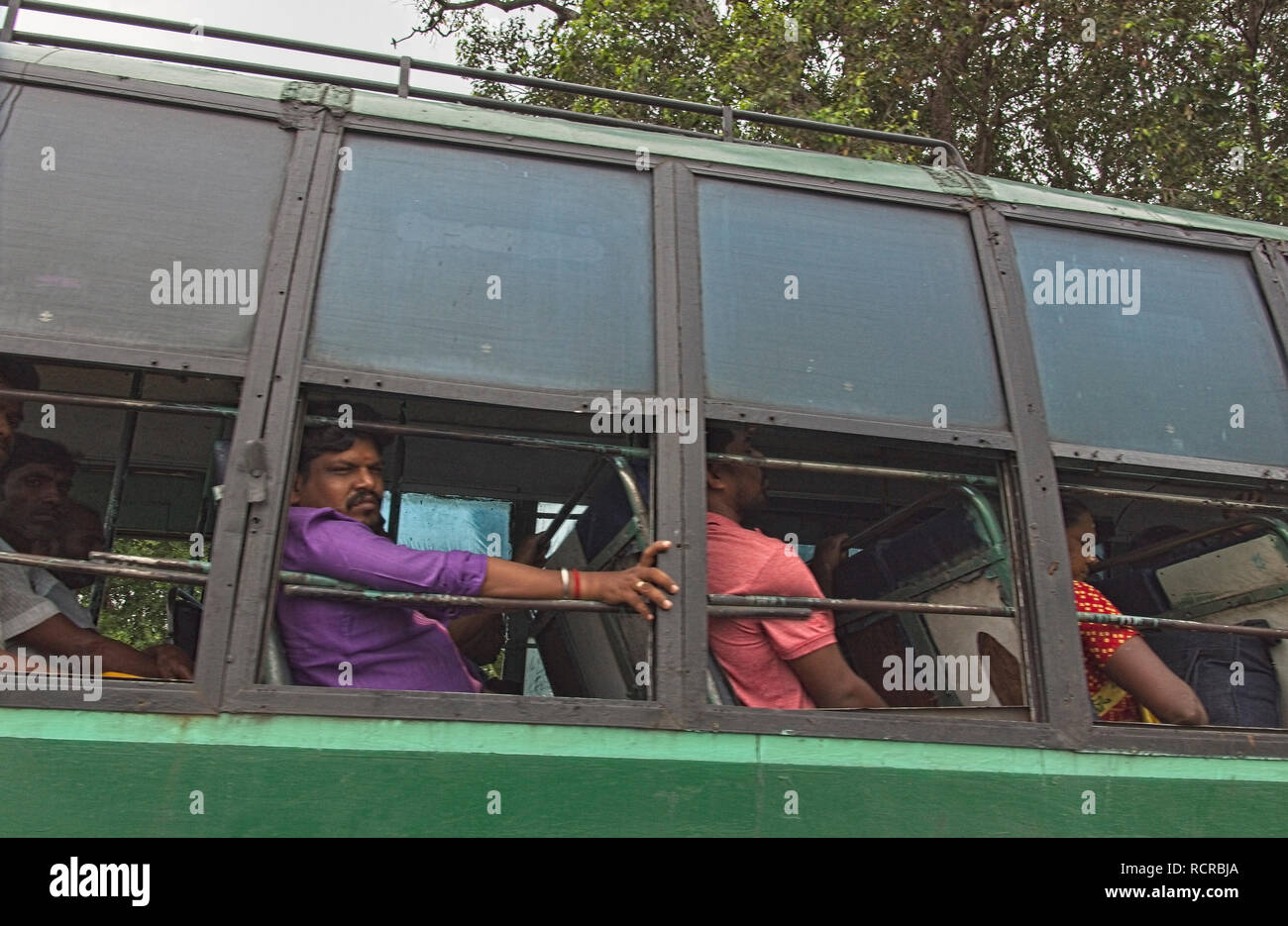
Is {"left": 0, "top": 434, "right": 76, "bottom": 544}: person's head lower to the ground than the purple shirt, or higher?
higher

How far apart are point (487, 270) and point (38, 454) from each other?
1783 mm

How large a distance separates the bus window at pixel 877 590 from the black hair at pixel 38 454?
2.12 m

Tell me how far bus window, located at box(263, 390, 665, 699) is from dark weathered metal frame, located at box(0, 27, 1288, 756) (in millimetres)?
91

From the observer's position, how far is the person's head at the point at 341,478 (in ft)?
8.93

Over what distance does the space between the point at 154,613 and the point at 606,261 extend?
6304mm

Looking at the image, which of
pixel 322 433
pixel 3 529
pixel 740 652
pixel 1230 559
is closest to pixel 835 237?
pixel 740 652

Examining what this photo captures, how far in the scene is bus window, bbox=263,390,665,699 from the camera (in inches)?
91.5

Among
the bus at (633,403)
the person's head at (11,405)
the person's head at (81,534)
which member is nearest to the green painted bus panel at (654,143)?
the bus at (633,403)

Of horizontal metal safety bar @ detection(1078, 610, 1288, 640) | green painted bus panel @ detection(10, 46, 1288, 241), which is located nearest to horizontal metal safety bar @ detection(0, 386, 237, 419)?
green painted bus panel @ detection(10, 46, 1288, 241)

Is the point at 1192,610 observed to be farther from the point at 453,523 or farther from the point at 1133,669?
the point at 453,523

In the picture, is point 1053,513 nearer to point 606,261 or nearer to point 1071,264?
point 1071,264

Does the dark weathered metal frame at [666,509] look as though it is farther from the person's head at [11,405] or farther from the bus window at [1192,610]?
the person's head at [11,405]

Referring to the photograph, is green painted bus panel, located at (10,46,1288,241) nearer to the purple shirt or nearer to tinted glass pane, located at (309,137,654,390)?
tinted glass pane, located at (309,137,654,390)

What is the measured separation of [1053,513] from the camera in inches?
104
